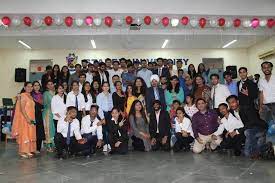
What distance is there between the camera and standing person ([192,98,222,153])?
4918 millimetres

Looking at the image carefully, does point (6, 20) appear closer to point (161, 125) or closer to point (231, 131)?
point (161, 125)

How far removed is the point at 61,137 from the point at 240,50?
29.5 feet

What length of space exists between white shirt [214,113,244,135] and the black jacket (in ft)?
3.31

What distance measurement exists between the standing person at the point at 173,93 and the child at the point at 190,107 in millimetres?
195

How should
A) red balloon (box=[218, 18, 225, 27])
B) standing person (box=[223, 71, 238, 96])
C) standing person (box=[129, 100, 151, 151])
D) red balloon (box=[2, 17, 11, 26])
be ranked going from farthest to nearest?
red balloon (box=[218, 18, 225, 27]), red balloon (box=[2, 17, 11, 26]), standing person (box=[223, 71, 238, 96]), standing person (box=[129, 100, 151, 151])

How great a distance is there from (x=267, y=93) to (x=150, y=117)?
211 centimetres

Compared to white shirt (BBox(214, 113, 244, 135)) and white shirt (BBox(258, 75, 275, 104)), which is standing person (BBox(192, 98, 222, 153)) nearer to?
white shirt (BBox(214, 113, 244, 135))

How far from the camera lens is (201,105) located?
500 cm

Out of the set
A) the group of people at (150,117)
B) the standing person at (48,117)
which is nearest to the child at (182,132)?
the group of people at (150,117)

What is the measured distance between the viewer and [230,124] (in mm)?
4699

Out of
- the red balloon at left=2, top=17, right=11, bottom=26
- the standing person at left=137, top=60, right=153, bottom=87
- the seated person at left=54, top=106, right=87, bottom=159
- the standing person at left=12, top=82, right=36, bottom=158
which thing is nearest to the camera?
the seated person at left=54, top=106, right=87, bottom=159

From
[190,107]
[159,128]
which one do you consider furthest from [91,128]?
[190,107]

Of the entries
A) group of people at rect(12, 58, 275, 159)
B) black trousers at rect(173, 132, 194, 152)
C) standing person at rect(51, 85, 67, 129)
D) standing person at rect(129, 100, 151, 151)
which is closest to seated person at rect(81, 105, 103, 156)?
group of people at rect(12, 58, 275, 159)

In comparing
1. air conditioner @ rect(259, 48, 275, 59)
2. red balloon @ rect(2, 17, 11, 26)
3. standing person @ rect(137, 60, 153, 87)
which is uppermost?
red balloon @ rect(2, 17, 11, 26)
